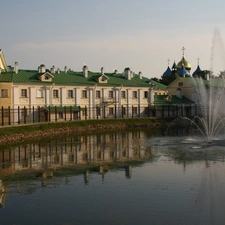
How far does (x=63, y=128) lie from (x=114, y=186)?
27.3 metres

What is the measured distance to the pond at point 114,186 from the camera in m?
12.9

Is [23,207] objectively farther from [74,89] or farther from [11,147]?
[74,89]

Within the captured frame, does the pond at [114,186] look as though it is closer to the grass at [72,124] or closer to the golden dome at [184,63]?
the grass at [72,124]

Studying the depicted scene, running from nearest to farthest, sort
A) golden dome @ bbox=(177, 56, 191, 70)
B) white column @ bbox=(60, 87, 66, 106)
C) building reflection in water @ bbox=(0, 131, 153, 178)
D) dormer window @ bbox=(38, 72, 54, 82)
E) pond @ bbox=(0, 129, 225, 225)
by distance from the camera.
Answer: pond @ bbox=(0, 129, 225, 225) → building reflection in water @ bbox=(0, 131, 153, 178) → dormer window @ bbox=(38, 72, 54, 82) → white column @ bbox=(60, 87, 66, 106) → golden dome @ bbox=(177, 56, 191, 70)

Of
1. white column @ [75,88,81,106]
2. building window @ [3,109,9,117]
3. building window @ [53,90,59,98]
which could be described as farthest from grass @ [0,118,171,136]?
building window @ [53,90,59,98]

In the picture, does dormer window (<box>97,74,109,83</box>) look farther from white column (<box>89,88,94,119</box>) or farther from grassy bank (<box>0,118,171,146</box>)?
grassy bank (<box>0,118,171,146</box>)

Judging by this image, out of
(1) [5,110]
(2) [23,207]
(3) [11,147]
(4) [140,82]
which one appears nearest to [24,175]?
(2) [23,207]

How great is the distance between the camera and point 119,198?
14.9 meters

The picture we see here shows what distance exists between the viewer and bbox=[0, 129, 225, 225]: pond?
12.9m

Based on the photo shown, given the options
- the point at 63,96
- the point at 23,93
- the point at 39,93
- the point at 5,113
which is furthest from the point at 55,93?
the point at 5,113

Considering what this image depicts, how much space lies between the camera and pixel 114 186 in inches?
661

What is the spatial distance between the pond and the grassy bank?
26.6 feet

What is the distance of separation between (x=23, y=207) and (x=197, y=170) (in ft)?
30.6

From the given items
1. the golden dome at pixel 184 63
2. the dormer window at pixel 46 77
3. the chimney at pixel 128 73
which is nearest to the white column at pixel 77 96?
the dormer window at pixel 46 77
